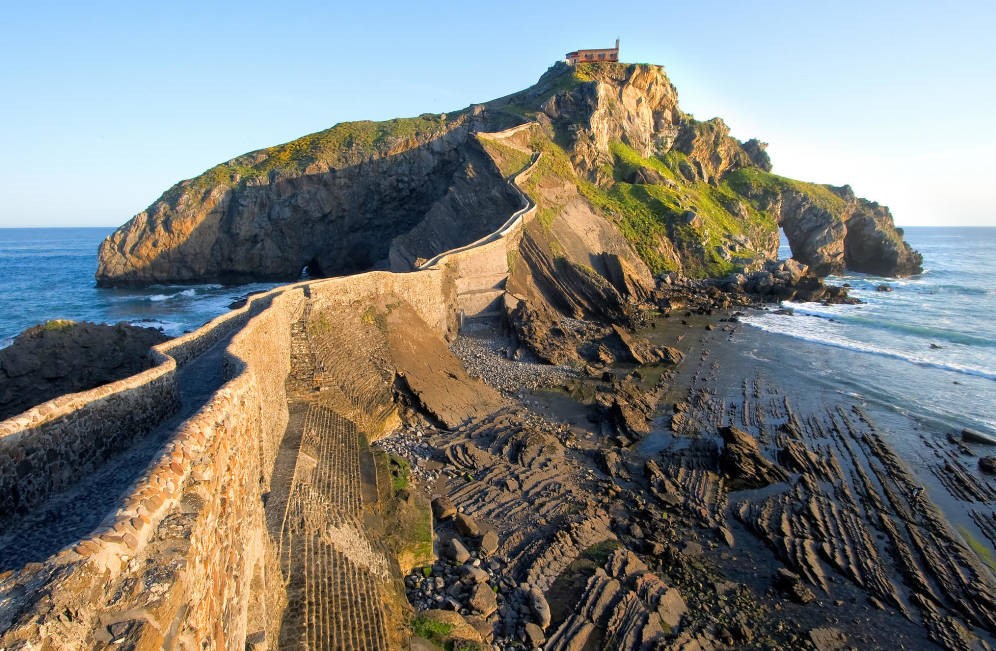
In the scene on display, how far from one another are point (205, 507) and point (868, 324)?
39560 millimetres

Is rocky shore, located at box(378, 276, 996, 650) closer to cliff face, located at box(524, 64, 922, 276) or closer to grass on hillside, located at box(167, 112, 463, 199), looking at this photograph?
cliff face, located at box(524, 64, 922, 276)

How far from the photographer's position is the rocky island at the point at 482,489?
5.31 meters

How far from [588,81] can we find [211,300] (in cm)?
4053

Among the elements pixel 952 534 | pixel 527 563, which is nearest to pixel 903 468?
pixel 952 534

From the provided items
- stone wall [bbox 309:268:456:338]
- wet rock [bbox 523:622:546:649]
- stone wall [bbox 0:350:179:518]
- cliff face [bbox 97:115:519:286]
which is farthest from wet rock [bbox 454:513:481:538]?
cliff face [bbox 97:115:519:286]

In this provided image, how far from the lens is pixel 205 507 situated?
499 centimetres

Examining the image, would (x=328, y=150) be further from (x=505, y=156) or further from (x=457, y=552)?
(x=457, y=552)

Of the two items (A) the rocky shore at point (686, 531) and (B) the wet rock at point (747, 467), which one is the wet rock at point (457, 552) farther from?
(B) the wet rock at point (747, 467)

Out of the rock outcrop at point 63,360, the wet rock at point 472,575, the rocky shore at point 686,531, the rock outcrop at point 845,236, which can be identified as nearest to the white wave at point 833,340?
the rocky shore at point 686,531

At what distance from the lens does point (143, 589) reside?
12.5 ft

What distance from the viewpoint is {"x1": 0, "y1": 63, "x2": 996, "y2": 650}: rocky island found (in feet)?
17.4

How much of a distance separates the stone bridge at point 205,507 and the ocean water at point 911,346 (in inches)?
823

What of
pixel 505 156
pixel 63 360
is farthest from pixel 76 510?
pixel 505 156

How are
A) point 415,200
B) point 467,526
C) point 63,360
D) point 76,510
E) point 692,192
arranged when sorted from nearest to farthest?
point 76,510, point 467,526, point 63,360, point 415,200, point 692,192
